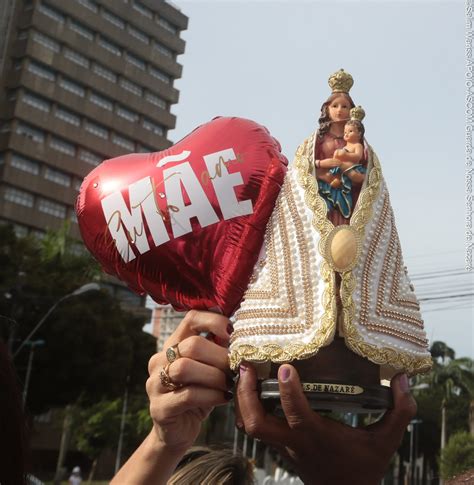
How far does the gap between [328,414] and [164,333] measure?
232 feet

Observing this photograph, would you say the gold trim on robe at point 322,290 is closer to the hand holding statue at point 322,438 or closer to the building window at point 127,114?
the hand holding statue at point 322,438

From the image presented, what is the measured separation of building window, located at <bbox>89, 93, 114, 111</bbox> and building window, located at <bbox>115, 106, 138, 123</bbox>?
1.99 feet

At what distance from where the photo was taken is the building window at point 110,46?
52356 millimetres

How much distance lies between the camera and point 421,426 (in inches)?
1657

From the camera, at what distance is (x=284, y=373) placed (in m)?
1.99

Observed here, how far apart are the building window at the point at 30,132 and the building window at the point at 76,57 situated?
572 centimetres

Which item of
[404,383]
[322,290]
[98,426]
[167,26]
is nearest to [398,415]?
[404,383]

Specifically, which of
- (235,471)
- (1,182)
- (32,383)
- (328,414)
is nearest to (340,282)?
(328,414)

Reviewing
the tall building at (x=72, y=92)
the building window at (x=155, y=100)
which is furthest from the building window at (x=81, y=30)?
the building window at (x=155, y=100)

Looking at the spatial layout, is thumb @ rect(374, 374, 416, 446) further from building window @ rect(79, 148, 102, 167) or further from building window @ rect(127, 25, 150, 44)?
building window @ rect(127, 25, 150, 44)

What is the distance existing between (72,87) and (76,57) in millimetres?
2225

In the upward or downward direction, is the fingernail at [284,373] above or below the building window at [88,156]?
below

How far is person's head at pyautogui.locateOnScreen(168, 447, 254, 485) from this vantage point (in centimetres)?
337

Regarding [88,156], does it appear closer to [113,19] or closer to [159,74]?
[159,74]
